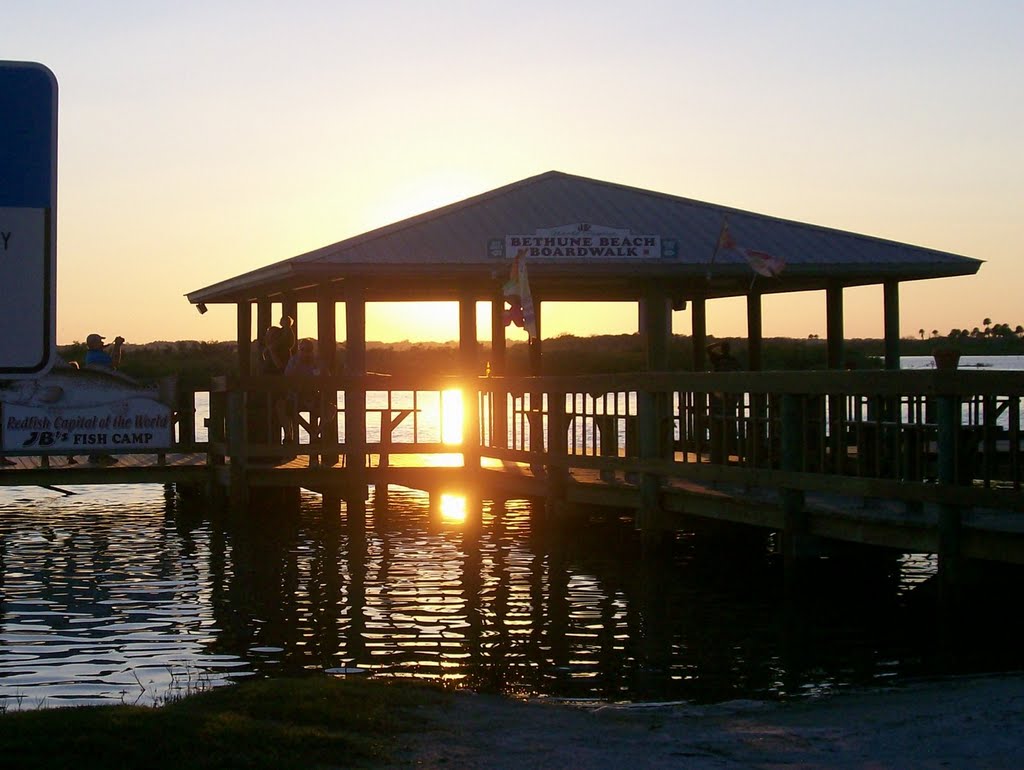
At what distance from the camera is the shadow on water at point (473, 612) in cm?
1008

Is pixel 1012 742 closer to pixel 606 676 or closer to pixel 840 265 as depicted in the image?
pixel 606 676

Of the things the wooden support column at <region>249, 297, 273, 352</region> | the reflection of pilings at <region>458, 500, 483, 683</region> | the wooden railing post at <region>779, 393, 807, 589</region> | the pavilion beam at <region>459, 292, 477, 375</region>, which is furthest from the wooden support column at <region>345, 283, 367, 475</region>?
the wooden railing post at <region>779, 393, 807, 589</region>

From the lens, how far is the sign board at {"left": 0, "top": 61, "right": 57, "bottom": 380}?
4.30m

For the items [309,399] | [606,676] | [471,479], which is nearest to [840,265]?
[471,479]

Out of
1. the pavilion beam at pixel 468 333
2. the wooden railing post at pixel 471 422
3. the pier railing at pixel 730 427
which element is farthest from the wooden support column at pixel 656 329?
the wooden railing post at pixel 471 422

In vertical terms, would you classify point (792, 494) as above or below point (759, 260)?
below

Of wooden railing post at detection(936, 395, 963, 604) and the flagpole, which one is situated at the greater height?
the flagpole

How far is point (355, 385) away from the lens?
805 inches

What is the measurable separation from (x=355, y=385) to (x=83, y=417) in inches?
147

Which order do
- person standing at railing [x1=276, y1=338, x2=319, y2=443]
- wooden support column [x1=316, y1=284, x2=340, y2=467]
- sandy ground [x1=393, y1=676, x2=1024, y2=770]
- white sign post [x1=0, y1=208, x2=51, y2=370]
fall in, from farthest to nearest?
person standing at railing [x1=276, y1=338, x2=319, y2=443] → wooden support column [x1=316, y1=284, x2=340, y2=467] → sandy ground [x1=393, y1=676, x2=1024, y2=770] → white sign post [x1=0, y1=208, x2=51, y2=370]

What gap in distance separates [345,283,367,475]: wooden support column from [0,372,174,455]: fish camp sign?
8.19 feet

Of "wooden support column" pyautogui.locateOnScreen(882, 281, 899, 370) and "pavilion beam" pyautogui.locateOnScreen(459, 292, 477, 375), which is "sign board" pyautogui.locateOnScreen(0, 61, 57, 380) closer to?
"pavilion beam" pyautogui.locateOnScreen(459, 292, 477, 375)

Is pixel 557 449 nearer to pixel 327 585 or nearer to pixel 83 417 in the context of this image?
pixel 327 585

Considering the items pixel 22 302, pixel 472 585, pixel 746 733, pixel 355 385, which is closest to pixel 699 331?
pixel 355 385
